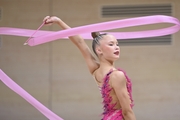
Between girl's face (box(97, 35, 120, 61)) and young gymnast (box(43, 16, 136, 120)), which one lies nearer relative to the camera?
young gymnast (box(43, 16, 136, 120))

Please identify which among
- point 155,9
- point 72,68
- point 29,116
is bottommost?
point 29,116

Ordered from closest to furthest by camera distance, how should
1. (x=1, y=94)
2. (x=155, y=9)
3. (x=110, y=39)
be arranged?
(x=110, y=39), (x=155, y=9), (x=1, y=94)

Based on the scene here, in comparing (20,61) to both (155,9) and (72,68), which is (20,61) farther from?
(155,9)

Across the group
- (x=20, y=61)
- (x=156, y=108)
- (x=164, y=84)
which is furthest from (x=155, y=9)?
(x=20, y=61)

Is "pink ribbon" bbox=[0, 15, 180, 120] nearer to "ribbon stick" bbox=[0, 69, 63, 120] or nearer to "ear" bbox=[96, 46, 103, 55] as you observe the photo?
"ribbon stick" bbox=[0, 69, 63, 120]

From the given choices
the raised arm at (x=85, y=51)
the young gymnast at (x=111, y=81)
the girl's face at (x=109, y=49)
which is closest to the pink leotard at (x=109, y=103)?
the young gymnast at (x=111, y=81)

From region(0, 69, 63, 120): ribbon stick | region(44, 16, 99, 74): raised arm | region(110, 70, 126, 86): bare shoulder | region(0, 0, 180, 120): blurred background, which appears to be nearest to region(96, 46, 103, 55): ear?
region(44, 16, 99, 74): raised arm

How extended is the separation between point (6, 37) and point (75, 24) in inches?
38.9

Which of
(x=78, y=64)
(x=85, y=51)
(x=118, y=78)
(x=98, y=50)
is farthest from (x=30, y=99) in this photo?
(x=78, y=64)

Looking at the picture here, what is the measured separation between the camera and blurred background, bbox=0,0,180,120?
4.74 metres

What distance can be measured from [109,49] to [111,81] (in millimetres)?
209

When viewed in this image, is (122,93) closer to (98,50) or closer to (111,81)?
(111,81)

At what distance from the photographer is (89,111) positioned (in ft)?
15.8

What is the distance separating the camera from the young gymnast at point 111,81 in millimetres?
2064
